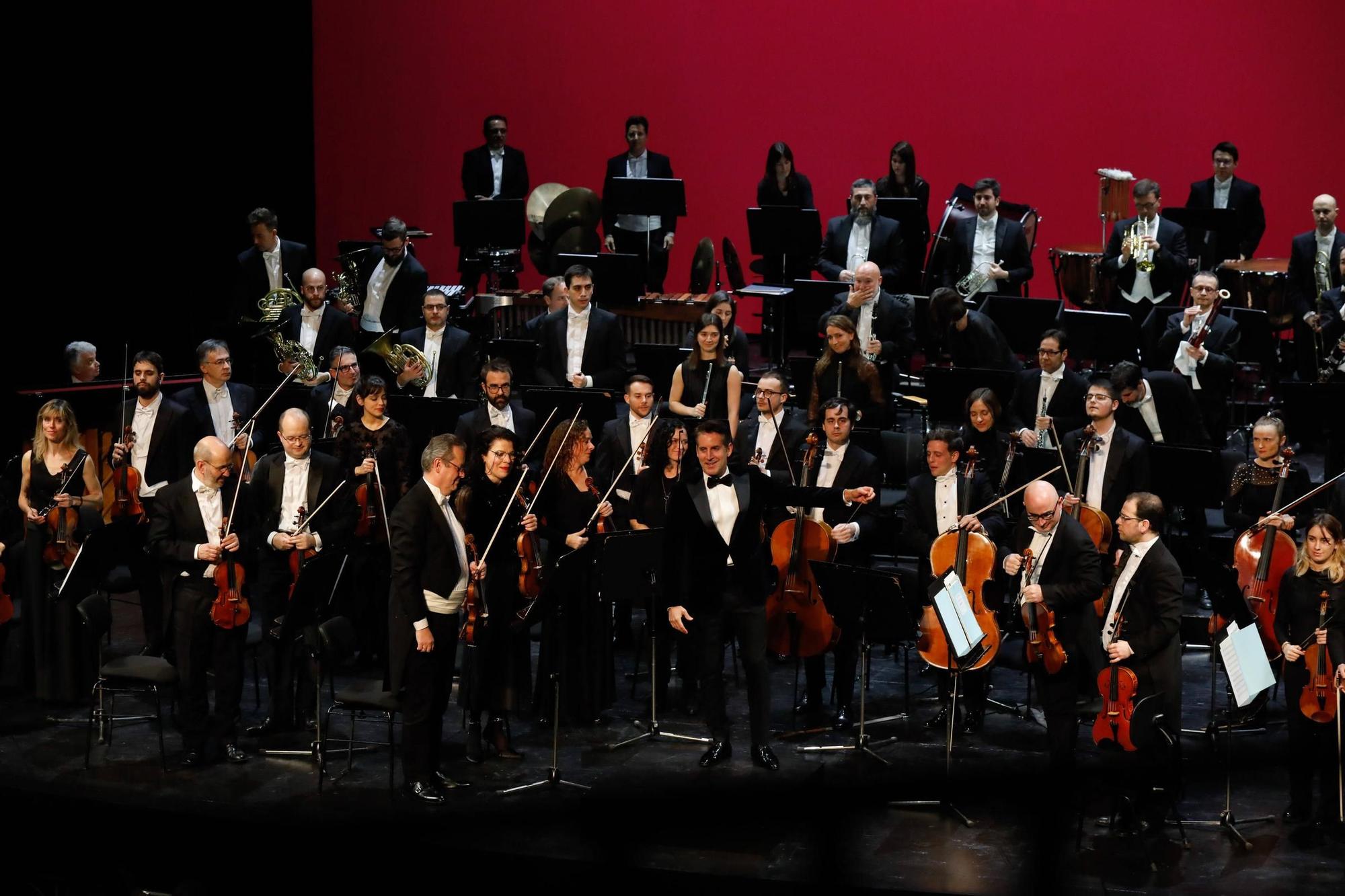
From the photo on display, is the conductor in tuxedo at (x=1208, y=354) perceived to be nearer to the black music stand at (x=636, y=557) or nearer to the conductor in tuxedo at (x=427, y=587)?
the black music stand at (x=636, y=557)

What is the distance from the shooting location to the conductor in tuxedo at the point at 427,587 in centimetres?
555

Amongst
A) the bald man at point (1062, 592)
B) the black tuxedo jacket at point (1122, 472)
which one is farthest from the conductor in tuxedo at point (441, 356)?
the bald man at point (1062, 592)

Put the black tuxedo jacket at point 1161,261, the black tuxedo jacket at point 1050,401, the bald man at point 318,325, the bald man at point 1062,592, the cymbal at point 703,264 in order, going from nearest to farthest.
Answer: the bald man at point 1062,592 < the black tuxedo jacket at point 1050,401 < the bald man at point 318,325 < the black tuxedo jacket at point 1161,261 < the cymbal at point 703,264

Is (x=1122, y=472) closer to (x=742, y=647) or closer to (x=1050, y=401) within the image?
(x=1050, y=401)

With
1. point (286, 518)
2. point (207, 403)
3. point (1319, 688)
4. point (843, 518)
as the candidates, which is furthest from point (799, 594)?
point (207, 403)

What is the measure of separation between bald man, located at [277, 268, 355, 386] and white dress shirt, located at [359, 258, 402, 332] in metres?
0.59

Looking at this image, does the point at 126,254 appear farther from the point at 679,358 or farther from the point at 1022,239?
the point at 1022,239

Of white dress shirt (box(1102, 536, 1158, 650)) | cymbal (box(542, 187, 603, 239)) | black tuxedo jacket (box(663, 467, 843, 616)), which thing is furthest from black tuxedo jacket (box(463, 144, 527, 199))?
white dress shirt (box(1102, 536, 1158, 650))

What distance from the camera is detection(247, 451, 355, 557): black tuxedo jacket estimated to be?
6344mm

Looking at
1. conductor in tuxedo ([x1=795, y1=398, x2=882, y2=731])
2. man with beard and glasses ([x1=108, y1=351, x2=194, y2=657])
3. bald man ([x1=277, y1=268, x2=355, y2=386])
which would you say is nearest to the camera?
conductor in tuxedo ([x1=795, y1=398, x2=882, y2=731])

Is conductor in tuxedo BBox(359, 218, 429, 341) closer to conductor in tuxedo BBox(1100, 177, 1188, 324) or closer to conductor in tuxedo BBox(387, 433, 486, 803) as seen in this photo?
conductor in tuxedo BBox(387, 433, 486, 803)

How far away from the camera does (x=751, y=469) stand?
19.8ft

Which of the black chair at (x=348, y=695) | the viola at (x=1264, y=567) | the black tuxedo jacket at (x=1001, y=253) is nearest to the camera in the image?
the black chair at (x=348, y=695)

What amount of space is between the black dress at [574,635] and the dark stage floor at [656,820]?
0.16 metres
